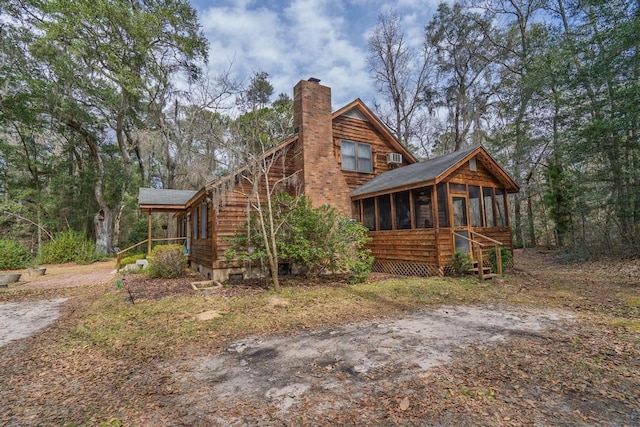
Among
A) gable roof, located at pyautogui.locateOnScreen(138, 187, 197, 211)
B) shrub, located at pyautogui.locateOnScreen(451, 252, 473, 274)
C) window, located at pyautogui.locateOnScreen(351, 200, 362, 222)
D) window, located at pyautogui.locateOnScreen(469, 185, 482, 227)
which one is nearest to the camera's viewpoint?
shrub, located at pyautogui.locateOnScreen(451, 252, 473, 274)

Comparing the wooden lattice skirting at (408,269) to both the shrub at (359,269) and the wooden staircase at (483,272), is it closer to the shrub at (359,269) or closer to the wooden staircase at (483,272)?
the wooden staircase at (483,272)

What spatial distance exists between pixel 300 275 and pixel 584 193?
11080 mm

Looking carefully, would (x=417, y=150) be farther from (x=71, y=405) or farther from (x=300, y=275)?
(x=71, y=405)

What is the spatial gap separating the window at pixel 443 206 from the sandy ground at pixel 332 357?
4212 mm

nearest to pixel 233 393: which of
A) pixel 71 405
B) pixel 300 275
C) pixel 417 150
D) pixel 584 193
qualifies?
pixel 71 405

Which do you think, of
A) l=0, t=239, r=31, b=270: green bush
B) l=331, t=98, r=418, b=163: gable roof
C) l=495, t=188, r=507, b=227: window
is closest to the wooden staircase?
l=495, t=188, r=507, b=227: window

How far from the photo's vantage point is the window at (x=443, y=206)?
9.23 m

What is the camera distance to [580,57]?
1134 centimetres

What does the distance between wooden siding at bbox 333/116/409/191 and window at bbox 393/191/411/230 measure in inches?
100

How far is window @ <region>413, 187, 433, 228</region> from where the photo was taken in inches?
375

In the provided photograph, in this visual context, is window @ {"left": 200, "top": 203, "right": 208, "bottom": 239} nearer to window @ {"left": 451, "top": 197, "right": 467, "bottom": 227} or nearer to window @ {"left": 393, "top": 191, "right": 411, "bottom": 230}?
window @ {"left": 393, "top": 191, "right": 411, "bottom": 230}

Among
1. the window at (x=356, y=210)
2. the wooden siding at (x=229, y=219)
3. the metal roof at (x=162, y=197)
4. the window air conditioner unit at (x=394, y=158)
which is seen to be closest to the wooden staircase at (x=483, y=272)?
the window at (x=356, y=210)

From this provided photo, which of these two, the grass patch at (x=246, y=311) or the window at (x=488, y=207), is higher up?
the window at (x=488, y=207)

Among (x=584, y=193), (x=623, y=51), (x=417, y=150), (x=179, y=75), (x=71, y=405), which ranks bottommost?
(x=71, y=405)
